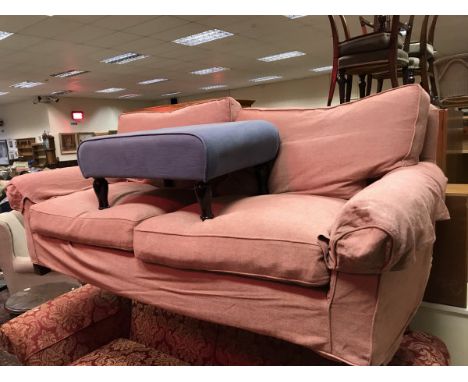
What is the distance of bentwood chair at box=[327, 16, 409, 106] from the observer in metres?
2.15

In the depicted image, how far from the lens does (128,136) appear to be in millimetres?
1327

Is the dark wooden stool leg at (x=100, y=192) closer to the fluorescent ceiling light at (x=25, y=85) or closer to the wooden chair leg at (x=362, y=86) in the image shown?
the wooden chair leg at (x=362, y=86)

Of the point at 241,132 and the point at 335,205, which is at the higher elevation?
the point at 241,132

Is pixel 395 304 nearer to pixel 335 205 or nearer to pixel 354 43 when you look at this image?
pixel 335 205

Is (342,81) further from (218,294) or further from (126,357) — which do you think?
(126,357)

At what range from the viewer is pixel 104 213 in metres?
1.39

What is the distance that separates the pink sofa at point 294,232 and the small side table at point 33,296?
38 cm

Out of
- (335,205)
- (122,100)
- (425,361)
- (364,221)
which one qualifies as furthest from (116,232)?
(122,100)

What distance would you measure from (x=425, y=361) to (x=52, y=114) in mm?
11917


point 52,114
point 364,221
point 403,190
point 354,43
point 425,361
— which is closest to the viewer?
point 364,221

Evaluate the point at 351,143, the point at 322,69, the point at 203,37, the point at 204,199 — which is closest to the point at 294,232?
the point at 204,199

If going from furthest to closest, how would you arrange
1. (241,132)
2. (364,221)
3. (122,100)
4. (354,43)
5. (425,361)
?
(122,100) < (354,43) < (241,132) < (425,361) < (364,221)
